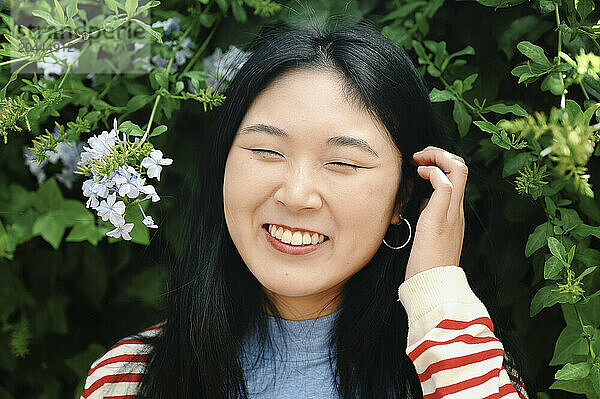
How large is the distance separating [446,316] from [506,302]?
49cm

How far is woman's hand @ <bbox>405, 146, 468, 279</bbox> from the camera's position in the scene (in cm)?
123

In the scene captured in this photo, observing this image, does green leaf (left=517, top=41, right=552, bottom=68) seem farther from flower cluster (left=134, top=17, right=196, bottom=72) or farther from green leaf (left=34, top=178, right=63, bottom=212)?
green leaf (left=34, top=178, right=63, bottom=212)

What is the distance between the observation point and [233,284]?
55.7 inches

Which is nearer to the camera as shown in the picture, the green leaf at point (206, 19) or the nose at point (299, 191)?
the nose at point (299, 191)

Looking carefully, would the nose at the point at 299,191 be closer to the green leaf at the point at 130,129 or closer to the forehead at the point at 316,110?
the forehead at the point at 316,110

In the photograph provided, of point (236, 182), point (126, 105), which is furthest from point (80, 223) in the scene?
point (236, 182)

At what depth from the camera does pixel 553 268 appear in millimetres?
1207

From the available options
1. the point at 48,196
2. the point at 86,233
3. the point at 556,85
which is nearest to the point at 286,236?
the point at 556,85

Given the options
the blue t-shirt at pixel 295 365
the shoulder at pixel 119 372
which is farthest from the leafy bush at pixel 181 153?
the blue t-shirt at pixel 295 365

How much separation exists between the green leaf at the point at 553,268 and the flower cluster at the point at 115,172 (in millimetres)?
676

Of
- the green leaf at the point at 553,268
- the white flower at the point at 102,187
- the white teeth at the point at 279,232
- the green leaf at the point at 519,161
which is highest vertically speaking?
the green leaf at the point at 519,161

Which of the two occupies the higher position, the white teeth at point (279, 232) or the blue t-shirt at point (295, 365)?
the white teeth at point (279, 232)

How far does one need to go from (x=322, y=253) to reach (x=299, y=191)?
0.13 meters

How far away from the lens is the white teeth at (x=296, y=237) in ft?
3.98
